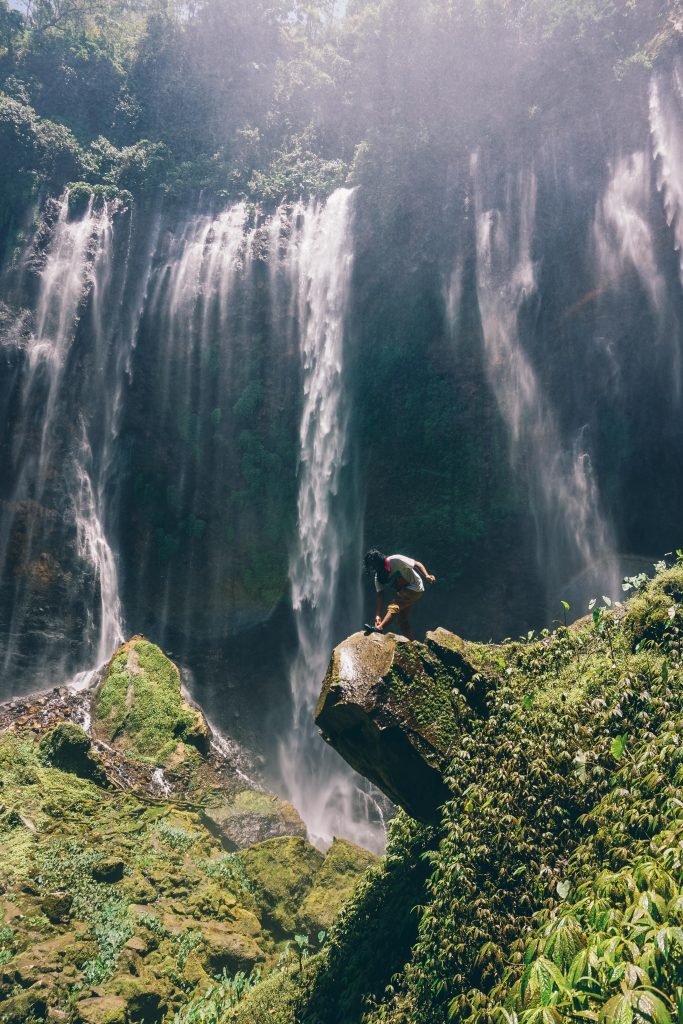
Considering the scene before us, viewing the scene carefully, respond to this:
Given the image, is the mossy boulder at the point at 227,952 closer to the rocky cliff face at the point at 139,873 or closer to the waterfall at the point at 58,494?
the rocky cliff face at the point at 139,873

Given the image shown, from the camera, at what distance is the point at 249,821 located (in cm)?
1023

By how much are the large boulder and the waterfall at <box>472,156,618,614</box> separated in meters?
8.69

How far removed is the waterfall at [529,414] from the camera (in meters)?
13.9

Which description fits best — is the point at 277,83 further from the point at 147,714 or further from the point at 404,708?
the point at 404,708

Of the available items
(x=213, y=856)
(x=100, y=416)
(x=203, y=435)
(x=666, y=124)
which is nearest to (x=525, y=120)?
(x=666, y=124)

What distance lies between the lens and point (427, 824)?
18.1ft

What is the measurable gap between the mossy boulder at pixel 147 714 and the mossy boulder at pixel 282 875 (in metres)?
3.42

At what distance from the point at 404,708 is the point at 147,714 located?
835 cm

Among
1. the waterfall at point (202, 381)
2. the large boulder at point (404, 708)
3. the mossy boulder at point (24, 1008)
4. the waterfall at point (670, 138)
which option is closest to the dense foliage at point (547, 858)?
the large boulder at point (404, 708)

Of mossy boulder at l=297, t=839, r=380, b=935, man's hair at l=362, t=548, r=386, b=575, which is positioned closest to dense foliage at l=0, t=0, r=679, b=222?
man's hair at l=362, t=548, r=386, b=575

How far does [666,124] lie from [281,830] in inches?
585

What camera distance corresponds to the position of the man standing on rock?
22.0 ft

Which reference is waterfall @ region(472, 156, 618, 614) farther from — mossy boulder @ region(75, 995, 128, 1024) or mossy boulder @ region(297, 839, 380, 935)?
mossy boulder @ region(75, 995, 128, 1024)

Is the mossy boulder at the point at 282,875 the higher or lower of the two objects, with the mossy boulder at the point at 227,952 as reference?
higher
